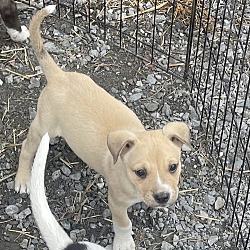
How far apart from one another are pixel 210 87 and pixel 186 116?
27 cm

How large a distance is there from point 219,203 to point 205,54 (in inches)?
44.3

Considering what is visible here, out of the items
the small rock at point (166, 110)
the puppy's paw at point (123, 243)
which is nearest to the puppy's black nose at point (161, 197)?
the puppy's paw at point (123, 243)

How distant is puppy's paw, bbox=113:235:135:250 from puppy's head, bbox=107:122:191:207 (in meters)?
0.46

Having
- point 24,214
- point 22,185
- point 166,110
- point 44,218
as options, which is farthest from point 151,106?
point 44,218

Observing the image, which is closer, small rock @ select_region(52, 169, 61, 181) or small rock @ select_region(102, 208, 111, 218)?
small rock @ select_region(102, 208, 111, 218)

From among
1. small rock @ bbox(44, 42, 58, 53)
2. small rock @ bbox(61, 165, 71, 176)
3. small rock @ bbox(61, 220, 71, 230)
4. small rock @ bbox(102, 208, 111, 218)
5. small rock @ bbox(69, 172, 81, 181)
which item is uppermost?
small rock @ bbox(44, 42, 58, 53)

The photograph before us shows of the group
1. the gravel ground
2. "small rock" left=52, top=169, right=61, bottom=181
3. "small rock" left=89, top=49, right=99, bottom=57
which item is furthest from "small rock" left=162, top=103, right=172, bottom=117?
"small rock" left=52, top=169, right=61, bottom=181

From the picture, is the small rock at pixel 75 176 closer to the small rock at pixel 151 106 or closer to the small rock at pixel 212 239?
the small rock at pixel 151 106

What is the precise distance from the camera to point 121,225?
335 centimetres

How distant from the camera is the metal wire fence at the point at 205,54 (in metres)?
3.78

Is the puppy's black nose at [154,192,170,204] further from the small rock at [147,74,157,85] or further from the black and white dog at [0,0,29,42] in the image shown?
the black and white dog at [0,0,29,42]

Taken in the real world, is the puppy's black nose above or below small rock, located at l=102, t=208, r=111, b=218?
above

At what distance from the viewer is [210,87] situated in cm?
423

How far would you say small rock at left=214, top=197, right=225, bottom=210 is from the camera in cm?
366
